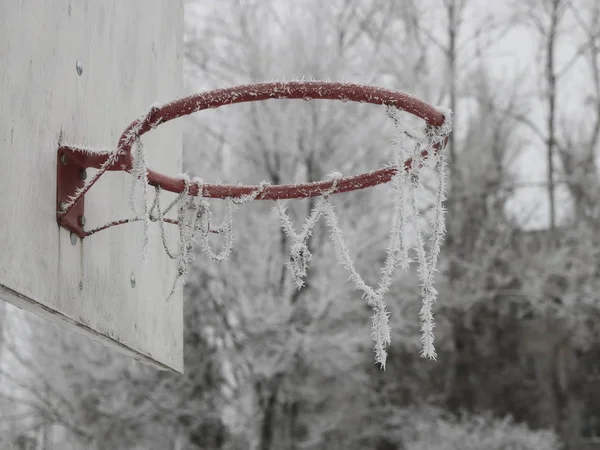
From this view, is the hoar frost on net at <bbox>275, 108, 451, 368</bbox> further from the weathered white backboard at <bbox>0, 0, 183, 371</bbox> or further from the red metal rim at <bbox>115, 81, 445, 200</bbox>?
the weathered white backboard at <bbox>0, 0, 183, 371</bbox>

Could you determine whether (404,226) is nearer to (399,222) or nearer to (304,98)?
(399,222)

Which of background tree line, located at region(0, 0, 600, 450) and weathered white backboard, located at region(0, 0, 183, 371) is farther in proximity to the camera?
background tree line, located at region(0, 0, 600, 450)

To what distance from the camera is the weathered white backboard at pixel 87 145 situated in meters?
1.92

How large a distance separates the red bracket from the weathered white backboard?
1.2 inches

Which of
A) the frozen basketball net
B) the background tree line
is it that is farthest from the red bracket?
the background tree line

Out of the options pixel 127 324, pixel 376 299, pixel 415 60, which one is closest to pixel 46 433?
pixel 415 60

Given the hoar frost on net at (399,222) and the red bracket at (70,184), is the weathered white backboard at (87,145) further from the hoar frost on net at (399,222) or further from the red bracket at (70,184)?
the hoar frost on net at (399,222)

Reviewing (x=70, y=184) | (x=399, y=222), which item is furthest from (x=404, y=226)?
(x=70, y=184)

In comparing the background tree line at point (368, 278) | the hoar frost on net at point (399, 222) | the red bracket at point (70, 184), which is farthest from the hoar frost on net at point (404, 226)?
the background tree line at point (368, 278)

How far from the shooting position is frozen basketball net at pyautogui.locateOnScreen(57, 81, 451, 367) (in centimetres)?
210

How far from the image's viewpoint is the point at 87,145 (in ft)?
7.64

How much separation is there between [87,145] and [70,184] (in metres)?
0.14

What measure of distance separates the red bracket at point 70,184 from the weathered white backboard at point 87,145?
0.03 meters

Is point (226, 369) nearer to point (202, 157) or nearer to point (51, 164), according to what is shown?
point (202, 157)
